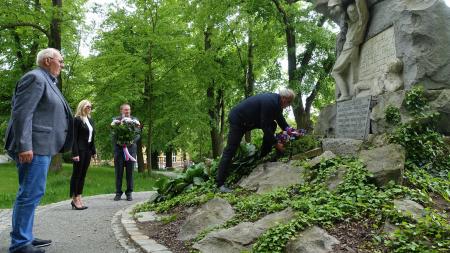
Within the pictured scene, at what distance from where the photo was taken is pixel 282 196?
5.44m

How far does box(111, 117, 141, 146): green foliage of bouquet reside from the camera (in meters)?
8.86

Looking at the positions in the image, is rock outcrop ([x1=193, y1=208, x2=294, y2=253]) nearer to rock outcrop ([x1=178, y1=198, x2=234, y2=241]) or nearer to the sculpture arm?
rock outcrop ([x1=178, y1=198, x2=234, y2=241])

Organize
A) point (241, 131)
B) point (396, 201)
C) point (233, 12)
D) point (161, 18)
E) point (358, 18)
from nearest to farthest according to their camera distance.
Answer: point (396, 201), point (241, 131), point (358, 18), point (161, 18), point (233, 12)

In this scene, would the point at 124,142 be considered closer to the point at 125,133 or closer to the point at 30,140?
the point at 125,133

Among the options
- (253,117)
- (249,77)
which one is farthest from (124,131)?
(249,77)

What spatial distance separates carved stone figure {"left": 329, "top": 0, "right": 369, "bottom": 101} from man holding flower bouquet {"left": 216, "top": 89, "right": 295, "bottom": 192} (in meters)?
2.69

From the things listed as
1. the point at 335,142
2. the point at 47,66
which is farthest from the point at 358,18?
the point at 47,66

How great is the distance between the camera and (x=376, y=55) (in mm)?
8336

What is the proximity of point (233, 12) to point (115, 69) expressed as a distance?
5583 mm

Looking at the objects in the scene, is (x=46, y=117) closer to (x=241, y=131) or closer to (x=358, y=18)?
(x=241, y=131)

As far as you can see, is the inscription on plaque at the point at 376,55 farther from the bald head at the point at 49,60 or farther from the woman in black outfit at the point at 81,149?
the bald head at the point at 49,60

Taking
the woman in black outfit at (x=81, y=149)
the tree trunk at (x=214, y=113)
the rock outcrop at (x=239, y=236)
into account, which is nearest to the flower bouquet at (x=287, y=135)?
the rock outcrop at (x=239, y=236)

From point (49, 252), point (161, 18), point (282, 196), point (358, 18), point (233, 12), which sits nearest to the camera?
point (49, 252)

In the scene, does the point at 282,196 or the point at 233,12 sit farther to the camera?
the point at 233,12
